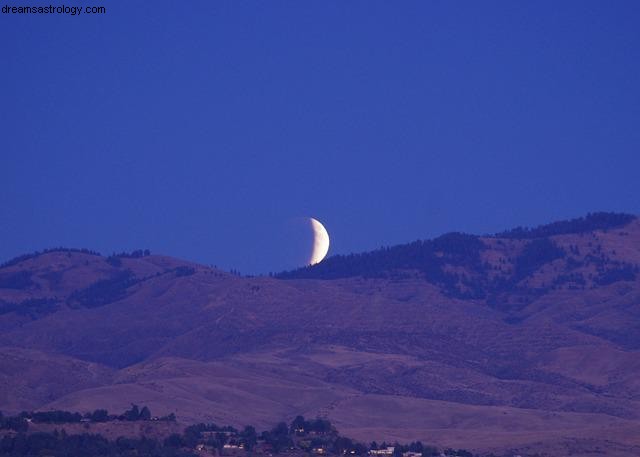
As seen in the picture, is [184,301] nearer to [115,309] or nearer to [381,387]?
[115,309]

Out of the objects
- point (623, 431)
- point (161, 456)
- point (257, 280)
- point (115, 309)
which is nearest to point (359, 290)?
point (257, 280)

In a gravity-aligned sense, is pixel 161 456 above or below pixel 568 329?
below

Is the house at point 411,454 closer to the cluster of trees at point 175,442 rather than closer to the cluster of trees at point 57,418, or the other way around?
the cluster of trees at point 175,442

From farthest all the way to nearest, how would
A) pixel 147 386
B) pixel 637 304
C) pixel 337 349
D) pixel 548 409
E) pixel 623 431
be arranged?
pixel 637 304
pixel 337 349
pixel 548 409
pixel 147 386
pixel 623 431

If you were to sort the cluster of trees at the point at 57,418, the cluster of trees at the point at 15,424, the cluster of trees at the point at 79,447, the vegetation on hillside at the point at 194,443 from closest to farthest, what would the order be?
1. the cluster of trees at the point at 79,447
2. the vegetation on hillside at the point at 194,443
3. the cluster of trees at the point at 15,424
4. the cluster of trees at the point at 57,418

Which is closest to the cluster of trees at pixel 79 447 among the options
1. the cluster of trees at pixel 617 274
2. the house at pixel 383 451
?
the house at pixel 383 451

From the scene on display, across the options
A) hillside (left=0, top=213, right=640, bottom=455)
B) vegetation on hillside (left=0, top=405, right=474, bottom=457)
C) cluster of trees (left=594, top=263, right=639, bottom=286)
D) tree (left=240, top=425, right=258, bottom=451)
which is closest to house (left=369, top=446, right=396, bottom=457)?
vegetation on hillside (left=0, top=405, right=474, bottom=457)

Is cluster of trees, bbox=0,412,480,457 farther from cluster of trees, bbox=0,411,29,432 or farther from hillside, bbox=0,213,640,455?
hillside, bbox=0,213,640,455

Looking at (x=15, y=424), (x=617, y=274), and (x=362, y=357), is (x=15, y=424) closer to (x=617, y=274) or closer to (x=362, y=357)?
(x=362, y=357)

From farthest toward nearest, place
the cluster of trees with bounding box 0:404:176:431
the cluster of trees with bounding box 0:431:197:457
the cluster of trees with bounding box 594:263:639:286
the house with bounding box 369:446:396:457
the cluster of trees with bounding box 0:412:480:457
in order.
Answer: the cluster of trees with bounding box 594:263:639:286, the house with bounding box 369:446:396:457, the cluster of trees with bounding box 0:404:176:431, the cluster of trees with bounding box 0:412:480:457, the cluster of trees with bounding box 0:431:197:457
